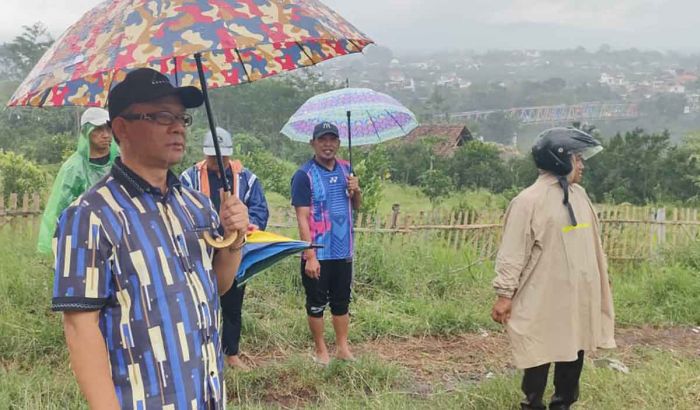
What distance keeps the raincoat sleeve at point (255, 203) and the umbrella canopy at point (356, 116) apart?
750 millimetres

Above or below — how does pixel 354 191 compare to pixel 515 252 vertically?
above

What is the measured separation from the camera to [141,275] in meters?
1.55

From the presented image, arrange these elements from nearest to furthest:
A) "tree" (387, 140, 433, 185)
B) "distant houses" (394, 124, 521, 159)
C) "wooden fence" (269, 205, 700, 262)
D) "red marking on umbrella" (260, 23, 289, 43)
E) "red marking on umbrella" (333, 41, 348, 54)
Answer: "red marking on umbrella" (260, 23, 289, 43), "red marking on umbrella" (333, 41, 348, 54), "wooden fence" (269, 205, 700, 262), "tree" (387, 140, 433, 185), "distant houses" (394, 124, 521, 159)

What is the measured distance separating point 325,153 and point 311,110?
0.56 meters

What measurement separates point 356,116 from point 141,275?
358 cm

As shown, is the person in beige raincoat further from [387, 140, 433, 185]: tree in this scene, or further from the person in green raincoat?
[387, 140, 433, 185]: tree

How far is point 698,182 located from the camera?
18.2 metres

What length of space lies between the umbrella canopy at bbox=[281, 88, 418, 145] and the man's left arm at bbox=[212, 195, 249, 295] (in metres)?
2.61

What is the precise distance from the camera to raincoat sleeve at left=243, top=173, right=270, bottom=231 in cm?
390

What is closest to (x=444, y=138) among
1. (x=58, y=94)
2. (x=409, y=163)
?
(x=409, y=163)

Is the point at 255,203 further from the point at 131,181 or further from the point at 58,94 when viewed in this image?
the point at 131,181

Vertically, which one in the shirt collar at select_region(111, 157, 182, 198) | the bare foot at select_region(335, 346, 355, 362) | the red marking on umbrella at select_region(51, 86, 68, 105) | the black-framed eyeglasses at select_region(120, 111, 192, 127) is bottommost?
the bare foot at select_region(335, 346, 355, 362)

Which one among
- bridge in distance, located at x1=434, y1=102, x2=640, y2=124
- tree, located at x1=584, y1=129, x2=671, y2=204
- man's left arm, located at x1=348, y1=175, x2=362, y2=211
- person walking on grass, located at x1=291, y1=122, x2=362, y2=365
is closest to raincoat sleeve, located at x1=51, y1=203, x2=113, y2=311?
person walking on grass, located at x1=291, y1=122, x2=362, y2=365

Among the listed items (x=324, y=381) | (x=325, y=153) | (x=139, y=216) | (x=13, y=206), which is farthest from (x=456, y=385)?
(x=13, y=206)
